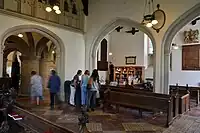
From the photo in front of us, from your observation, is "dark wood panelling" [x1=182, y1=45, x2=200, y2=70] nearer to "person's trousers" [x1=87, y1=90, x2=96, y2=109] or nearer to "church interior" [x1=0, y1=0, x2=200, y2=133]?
"church interior" [x1=0, y1=0, x2=200, y2=133]

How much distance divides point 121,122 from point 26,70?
7516mm

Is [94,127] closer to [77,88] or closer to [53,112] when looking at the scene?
[53,112]

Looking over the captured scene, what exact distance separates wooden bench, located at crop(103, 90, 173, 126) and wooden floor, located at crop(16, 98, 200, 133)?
343 mm

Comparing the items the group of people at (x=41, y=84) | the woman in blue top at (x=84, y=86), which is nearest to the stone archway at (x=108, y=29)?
the group of people at (x=41, y=84)

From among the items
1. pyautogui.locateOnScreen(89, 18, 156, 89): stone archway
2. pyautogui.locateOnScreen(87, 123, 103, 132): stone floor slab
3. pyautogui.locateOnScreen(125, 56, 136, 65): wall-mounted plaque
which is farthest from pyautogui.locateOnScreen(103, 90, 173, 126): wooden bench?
pyautogui.locateOnScreen(125, 56, 136, 65): wall-mounted plaque

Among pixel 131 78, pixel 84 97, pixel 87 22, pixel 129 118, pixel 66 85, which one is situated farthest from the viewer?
pixel 131 78

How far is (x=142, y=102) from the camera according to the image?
20.7ft

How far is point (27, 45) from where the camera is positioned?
11586 millimetres

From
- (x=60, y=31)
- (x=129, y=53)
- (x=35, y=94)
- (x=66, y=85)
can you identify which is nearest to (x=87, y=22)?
(x=60, y=31)

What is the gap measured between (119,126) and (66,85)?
3.96 metres

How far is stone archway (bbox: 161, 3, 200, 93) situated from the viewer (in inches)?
291

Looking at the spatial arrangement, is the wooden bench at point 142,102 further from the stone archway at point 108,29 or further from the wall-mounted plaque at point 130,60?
the wall-mounted plaque at point 130,60

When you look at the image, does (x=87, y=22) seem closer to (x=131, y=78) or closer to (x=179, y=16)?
(x=179, y=16)

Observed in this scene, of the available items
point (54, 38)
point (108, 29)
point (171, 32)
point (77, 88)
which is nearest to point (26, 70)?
point (54, 38)
